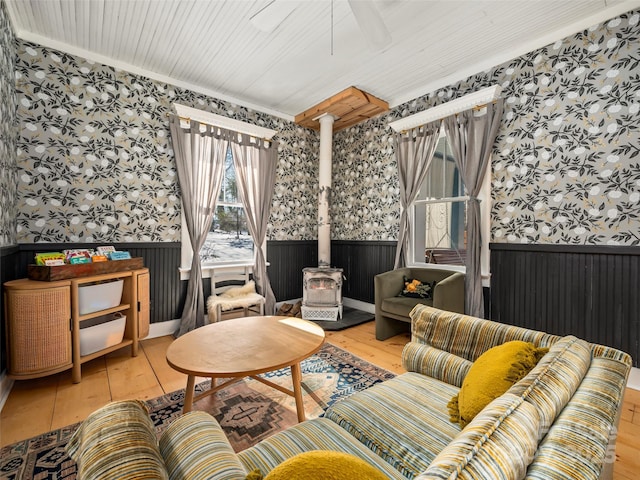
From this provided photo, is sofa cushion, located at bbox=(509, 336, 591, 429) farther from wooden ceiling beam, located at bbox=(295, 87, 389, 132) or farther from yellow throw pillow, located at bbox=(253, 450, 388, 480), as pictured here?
wooden ceiling beam, located at bbox=(295, 87, 389, 132)

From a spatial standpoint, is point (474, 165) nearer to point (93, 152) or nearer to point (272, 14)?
point (272, 14)

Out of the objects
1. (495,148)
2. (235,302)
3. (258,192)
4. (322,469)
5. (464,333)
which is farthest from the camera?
(258,192)

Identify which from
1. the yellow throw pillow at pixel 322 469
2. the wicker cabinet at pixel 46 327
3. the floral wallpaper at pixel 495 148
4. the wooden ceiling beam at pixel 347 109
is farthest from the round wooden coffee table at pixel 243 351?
the wooden ceiling beam at pixel 347 109

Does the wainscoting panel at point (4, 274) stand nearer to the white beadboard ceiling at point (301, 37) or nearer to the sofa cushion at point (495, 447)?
the white beadboard ceiling at point (301, 37)

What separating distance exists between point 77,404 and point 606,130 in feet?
14.7

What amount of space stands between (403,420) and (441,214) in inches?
115

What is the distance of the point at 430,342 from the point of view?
1.67 m

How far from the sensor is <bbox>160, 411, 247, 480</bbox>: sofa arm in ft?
2.38

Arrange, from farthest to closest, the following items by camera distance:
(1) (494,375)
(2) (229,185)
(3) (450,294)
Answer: (2) (229,185)
(3) (450,294)
(1) (494,375)

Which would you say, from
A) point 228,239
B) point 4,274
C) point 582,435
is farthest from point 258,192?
point 582,435

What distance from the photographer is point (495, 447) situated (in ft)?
1.76

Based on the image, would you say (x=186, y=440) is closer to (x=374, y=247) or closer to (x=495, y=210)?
(x=495, y=210)

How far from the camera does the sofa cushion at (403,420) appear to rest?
101 centimetres

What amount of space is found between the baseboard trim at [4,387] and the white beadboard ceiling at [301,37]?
2811 millimetres
